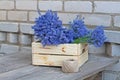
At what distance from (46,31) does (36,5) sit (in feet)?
2.53

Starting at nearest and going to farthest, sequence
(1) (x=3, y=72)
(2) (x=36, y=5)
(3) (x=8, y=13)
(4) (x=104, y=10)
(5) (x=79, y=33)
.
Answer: (1) (x=3, y=72) < (5) (x=79, y=33) < (4) (x=104, y=10) < (2) (x=36, y=5) < (3) (x=8, y=13)

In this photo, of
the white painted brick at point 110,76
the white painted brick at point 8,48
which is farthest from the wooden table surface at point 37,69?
the white painted brick at point 8,48

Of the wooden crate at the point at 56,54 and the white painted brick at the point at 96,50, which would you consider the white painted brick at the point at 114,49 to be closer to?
the white painted brick at the point at 96,50

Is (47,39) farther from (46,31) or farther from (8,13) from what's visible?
(8,13)

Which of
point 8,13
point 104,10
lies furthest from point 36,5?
point 104,10

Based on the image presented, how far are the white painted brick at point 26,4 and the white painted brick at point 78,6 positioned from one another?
29 centimetres

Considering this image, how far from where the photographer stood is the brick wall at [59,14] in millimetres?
2318

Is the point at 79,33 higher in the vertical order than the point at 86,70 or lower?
higher

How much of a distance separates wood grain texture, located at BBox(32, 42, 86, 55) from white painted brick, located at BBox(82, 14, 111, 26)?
0.42 meters

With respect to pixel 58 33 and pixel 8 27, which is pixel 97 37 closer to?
pixel 58 33

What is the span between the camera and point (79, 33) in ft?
6.67

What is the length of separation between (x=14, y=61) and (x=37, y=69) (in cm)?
26

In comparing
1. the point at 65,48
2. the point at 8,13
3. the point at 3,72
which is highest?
the point at 8,13

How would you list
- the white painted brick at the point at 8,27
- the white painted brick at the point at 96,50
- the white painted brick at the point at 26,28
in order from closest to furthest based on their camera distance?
the white painted brick at the point at 96,50
the white painted brick at the point at 26,28
the white painted brick at the point at 8,27
